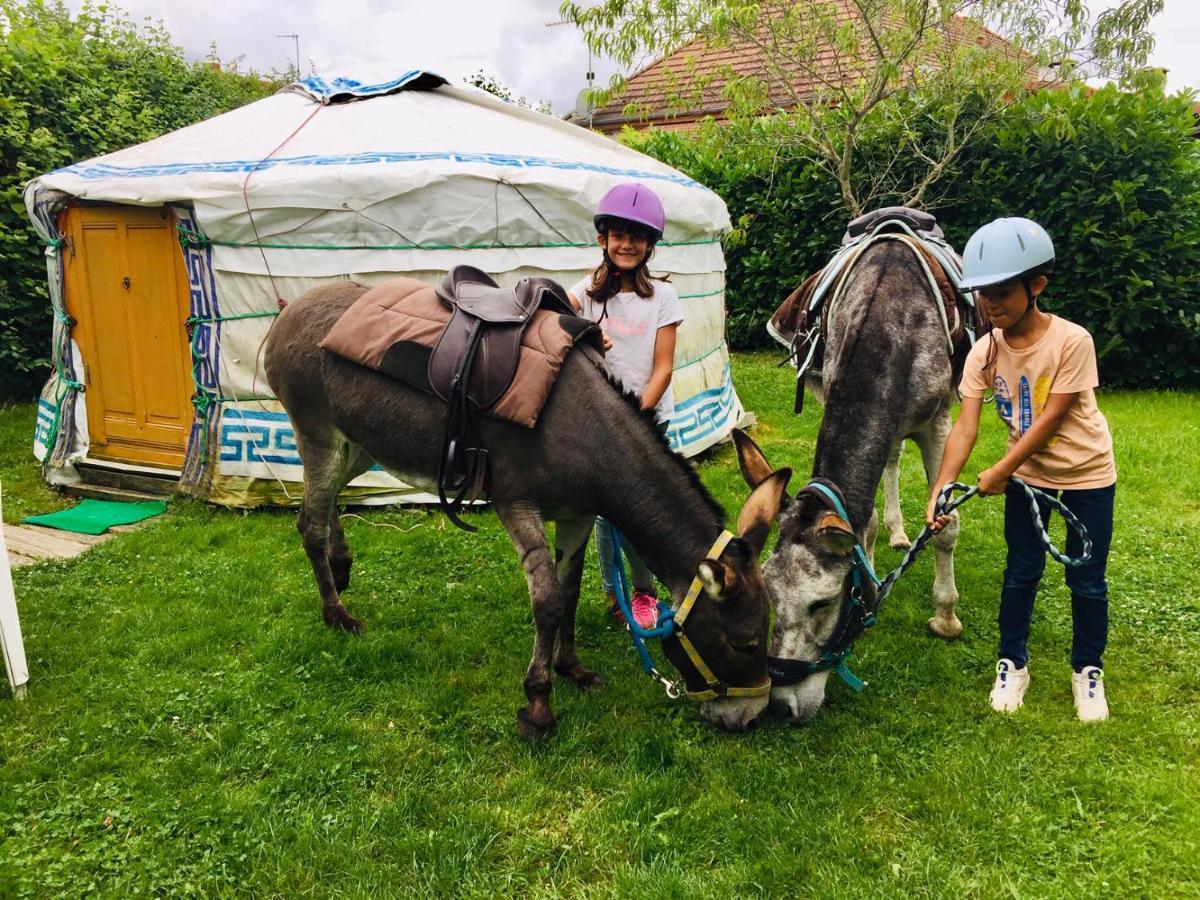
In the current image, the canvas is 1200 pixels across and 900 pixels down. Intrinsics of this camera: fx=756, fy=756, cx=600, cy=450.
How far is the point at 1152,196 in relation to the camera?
25.5 ft

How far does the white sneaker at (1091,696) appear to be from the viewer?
9.21 feet

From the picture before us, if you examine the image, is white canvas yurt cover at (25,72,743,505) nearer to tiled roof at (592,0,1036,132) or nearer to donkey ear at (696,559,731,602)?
tiled roof at (592,0,1036,132)

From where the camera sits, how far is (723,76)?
732 cm

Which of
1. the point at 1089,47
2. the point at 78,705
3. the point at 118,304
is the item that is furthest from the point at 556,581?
the point at 1089,47

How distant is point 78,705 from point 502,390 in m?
2.19

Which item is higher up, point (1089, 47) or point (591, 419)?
point (1089, 47)

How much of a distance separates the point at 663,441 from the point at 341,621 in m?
1.95

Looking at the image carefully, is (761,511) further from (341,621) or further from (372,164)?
(372,164)

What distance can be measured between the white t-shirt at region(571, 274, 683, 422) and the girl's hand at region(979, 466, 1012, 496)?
1.28 metres

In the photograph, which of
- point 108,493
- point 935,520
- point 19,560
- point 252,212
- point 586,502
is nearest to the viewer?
point 935,520

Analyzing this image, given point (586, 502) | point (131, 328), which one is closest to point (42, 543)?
point (131, 328)

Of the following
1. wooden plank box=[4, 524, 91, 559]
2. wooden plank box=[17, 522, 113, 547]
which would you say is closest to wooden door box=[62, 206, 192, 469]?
wooden plank box=[17, 522, 113, 547]

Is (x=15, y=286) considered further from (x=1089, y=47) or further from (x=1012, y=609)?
(x=1089, y=47)

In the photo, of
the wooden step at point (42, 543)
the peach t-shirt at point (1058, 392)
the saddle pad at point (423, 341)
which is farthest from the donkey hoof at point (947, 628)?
the wooden step at point (42, 543)
